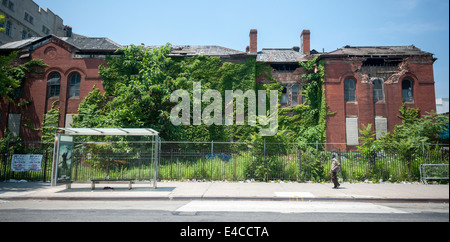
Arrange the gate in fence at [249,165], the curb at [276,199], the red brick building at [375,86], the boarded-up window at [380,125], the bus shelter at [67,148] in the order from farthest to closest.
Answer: the red brick building at [375,86]
the boarded-up window at [380,125]
the gate in fence at [249,165]
the bus shelter at [67,148]
the curb at [276,199]

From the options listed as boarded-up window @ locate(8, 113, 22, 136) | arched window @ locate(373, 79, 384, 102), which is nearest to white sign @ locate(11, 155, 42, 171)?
boarded-up window @ locate(8, 113, 22, 136)

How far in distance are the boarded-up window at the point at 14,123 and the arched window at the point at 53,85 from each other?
127 inches

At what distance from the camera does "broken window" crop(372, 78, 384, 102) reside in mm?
25125

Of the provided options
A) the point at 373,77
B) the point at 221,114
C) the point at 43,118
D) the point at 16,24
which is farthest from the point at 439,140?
the point at 16,24

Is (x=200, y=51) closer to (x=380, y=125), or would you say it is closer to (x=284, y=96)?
(x=284, y=96)

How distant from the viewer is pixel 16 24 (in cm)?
3562

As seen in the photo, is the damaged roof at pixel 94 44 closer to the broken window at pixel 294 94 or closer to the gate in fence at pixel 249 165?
the gate in fence at pixel 249 165

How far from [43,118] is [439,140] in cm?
3202

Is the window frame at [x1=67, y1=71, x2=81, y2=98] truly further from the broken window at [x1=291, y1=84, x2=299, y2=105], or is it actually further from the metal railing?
the broken window at [x1=291, y1=84, x2=299, y2=105]

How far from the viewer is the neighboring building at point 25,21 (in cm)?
3403

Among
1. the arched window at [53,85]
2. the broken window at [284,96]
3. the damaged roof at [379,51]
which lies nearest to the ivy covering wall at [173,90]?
the broken window at [284,96]

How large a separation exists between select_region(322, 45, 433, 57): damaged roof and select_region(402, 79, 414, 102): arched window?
2565 millimetres

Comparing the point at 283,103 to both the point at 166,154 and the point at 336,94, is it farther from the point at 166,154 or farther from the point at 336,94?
the point at 166,154

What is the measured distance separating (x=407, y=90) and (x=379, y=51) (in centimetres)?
453
